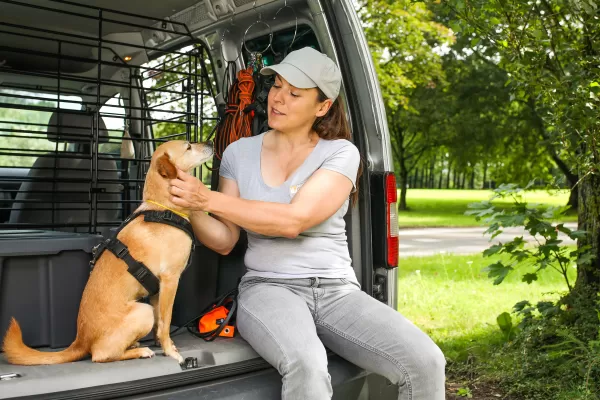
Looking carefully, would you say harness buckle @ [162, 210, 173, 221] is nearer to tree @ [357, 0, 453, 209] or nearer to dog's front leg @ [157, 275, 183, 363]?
dog's front leg @ [157, 275, 183, 363]

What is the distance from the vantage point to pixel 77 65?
4133mm

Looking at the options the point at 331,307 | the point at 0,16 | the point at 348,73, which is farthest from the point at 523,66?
the point at 0,16

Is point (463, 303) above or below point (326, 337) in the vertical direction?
below

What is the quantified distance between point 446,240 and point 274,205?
11228 mm

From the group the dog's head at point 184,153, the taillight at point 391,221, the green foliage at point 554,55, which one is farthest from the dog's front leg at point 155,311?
the green foliage at point 554,55

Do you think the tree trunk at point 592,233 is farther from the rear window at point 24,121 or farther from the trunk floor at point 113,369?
the rear window at point 24,121

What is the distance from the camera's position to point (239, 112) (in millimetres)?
3039

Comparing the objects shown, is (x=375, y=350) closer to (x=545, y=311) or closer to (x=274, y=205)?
(x=274, y=205)

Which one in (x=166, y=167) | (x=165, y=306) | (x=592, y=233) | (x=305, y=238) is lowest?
(x=165, y=306)

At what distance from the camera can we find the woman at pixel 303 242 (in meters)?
2.27

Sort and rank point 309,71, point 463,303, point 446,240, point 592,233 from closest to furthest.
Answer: point 309,71 < point 592,233 < point 463,303 < point 446,240

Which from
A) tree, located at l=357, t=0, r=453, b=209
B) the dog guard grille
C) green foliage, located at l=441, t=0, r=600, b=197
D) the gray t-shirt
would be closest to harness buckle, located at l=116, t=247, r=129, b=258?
the gray t-shirt

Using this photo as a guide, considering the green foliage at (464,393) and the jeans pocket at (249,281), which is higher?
the jeans pocket at (249,281)

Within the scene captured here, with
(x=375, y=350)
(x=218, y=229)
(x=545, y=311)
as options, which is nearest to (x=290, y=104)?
(x=218, y=229)
